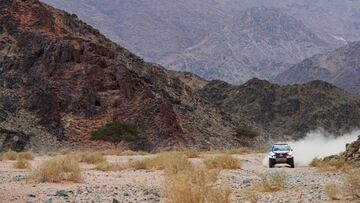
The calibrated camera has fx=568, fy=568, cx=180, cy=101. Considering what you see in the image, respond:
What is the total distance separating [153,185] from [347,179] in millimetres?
6496

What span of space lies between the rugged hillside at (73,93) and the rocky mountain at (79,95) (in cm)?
11

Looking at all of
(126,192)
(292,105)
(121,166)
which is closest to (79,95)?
(121,166)

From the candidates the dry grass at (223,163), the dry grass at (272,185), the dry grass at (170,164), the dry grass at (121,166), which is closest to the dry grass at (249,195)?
the dry grass at (272,185)

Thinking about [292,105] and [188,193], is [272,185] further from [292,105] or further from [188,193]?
[292,105]

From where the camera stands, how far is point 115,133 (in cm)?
5859

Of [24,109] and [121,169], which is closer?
[121,169]

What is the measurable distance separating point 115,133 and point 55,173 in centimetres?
3925

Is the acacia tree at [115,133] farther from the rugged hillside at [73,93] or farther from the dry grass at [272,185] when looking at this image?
the dry grass at [272,185]

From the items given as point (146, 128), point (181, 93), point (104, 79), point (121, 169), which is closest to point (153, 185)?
point (121, 169)

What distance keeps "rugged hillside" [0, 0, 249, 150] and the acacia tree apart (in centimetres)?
105

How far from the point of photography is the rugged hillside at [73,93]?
60.5 m

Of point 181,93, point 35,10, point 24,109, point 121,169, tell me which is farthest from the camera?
point 181,93

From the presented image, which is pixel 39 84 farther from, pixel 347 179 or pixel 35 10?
pixel 347 179

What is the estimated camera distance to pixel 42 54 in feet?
223
